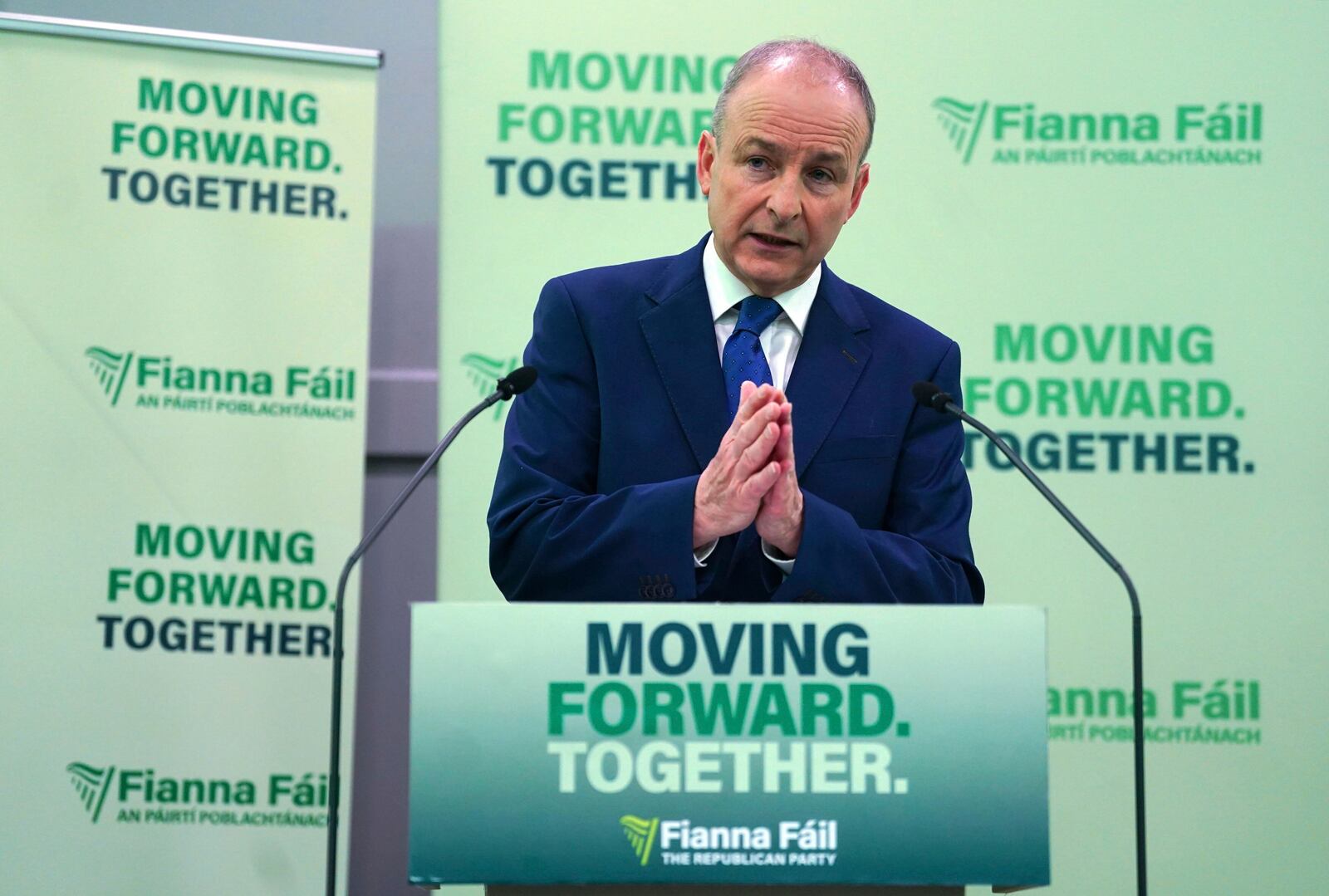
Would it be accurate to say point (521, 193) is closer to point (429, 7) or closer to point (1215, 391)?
point (429, 7)

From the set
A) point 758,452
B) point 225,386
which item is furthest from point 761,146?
point 225,386

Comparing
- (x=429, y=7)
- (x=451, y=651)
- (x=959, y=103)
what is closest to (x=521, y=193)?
(x=429, y=7)

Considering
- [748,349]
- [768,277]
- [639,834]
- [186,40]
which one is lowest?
[639,834]

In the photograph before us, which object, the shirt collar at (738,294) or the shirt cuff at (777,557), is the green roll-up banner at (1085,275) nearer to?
the shirt collar at (738,294)

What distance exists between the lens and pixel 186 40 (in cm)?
352

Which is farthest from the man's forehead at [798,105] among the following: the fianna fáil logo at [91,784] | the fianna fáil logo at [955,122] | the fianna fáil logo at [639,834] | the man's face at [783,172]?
the fianna fáil logo at [91,784]

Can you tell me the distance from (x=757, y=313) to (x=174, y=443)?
1.96m

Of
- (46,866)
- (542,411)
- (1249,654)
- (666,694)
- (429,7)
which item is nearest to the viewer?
(666,694)

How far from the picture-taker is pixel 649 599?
5.79 feet

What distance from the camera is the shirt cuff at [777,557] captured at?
1.79 meters

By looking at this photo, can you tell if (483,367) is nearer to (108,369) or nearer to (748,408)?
(108,369)

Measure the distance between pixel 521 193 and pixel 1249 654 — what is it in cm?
222

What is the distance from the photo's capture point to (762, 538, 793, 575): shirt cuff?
1789mm

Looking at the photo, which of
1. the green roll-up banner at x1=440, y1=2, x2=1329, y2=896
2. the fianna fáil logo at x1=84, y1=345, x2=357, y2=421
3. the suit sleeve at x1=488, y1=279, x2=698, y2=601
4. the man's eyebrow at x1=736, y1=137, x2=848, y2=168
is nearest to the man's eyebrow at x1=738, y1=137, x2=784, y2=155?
the man's eyebrow at x1=736, y1=137, x2=848, y2=168
